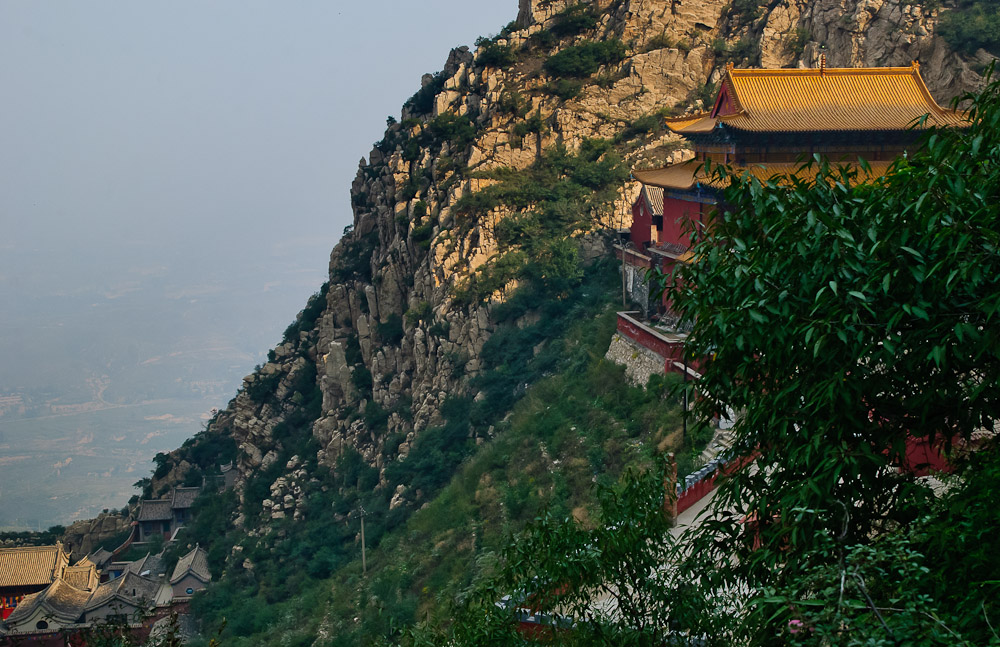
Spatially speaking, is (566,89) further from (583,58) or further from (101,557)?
(101,557)

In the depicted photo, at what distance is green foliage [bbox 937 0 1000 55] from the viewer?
31359mm

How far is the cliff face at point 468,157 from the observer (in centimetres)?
3253

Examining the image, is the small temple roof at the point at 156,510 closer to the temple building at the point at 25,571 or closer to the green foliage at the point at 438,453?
the temple building at the point at 25,571

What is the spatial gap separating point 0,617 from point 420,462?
21.4 m

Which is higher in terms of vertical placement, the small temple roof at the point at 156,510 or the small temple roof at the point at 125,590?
the small temple roof at the point at 156,510

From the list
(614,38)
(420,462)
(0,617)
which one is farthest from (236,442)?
(614,38)

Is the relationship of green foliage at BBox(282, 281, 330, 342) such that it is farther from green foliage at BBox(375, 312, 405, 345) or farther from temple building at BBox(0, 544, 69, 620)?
temple building at BBox(0, 544, 69, 620)

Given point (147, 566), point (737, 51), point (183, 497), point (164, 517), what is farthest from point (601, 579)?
point (183, 497)

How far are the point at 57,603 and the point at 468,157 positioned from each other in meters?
24.1

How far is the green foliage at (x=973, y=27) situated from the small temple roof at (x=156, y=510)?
39.9 meters

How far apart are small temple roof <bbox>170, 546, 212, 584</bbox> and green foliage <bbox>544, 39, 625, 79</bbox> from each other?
24.7 meters

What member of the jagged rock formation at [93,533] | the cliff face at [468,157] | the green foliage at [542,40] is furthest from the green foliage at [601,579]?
the jagged rock formation at [93,533]

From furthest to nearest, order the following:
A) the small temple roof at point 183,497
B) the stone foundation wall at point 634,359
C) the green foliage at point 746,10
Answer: the small temple roof at point 183,497 < the green foliage at point 746,10 < the stone foundation wall at point 634,359

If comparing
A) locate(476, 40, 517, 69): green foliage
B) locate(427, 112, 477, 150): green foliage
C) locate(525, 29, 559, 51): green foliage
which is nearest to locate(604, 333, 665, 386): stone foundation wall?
locate(427, 112, 477, 150): green foliage
